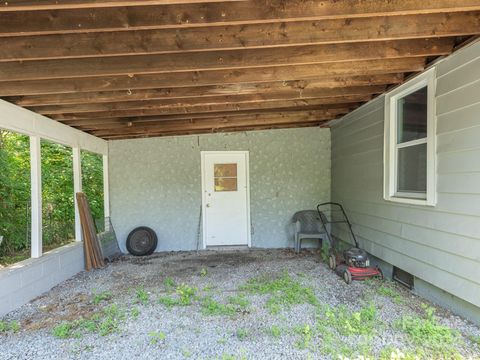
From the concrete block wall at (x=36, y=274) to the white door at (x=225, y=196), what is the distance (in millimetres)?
2382

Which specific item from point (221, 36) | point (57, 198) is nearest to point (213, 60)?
point (221, 36)

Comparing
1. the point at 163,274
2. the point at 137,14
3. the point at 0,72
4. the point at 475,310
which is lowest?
the point at 163,274

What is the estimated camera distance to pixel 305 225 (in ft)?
20.2

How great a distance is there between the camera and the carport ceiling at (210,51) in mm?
2289

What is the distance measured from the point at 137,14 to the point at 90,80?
138 cm

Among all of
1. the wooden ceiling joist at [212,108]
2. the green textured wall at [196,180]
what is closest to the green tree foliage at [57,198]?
the green textured wall at [196,180]

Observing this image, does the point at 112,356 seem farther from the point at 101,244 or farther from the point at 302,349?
the point at 101,244

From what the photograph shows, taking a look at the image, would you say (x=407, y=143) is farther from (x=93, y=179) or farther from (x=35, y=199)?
(x=93, y=179)

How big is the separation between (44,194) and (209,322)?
4.87m

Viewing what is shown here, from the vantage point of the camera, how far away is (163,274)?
4754mm

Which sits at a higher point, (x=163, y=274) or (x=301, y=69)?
(x=301, y=69)

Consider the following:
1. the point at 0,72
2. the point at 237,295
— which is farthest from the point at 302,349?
the point at 0,72

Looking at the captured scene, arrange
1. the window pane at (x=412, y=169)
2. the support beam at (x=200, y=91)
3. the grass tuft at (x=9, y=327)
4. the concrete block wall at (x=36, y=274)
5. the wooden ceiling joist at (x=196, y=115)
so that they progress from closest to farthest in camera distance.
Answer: the grass tuft at (x=9, y=327) < the concrete block wall at (x=36, y=274) < the window pane at (x=412, y=169) < the support beam at (x=200, y=91) < the wooden ceiling joist at (x=196, y=115)

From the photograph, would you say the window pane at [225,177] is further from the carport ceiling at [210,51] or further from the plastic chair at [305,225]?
the carport ceiling at [210,51]
